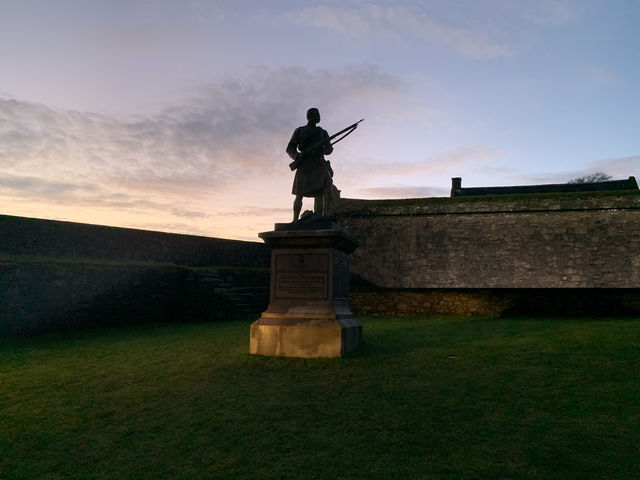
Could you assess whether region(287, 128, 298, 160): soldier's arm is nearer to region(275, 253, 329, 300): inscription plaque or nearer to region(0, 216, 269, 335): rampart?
region(275, 253, 329, 300): inscription plaque

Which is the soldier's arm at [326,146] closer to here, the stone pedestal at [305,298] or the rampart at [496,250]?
the stone pedestal at [305,298]

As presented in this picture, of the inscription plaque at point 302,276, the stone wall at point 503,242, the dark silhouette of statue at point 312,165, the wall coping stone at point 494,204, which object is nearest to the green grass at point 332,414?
the inscription plaque at point 302,276

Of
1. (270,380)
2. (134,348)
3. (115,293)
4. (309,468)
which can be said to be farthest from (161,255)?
(309,468)

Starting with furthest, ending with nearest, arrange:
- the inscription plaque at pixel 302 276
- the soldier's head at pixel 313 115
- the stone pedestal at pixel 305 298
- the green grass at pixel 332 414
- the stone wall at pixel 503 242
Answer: the stone wall at pixel 503 242, the soldier's head at pixel 313 115, the inscription plaque at pixel 302 276, the stone pedestal at pixel 305 298, the green grass at pixel 332 414

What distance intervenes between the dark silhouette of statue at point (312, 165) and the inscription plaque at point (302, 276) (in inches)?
36.9

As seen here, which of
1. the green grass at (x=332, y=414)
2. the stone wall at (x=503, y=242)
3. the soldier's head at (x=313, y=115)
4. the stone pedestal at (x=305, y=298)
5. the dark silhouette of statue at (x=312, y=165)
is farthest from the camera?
the stone wall at (x=503, y=242)

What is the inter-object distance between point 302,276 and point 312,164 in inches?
82.1

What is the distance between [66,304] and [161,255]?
631 cm

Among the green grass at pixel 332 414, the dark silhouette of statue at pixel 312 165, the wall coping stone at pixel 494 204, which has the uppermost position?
the wall coping stone at pixel 494 204

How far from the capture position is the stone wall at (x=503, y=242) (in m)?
16.3

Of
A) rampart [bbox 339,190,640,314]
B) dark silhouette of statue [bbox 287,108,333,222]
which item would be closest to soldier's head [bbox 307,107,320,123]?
dark silhouette of statue [bbox 287,108,333,222]

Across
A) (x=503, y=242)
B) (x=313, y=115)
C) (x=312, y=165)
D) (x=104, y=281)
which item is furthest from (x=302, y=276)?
(x=503, y=242)

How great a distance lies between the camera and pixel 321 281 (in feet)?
22.6

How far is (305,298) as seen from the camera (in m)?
6.91
